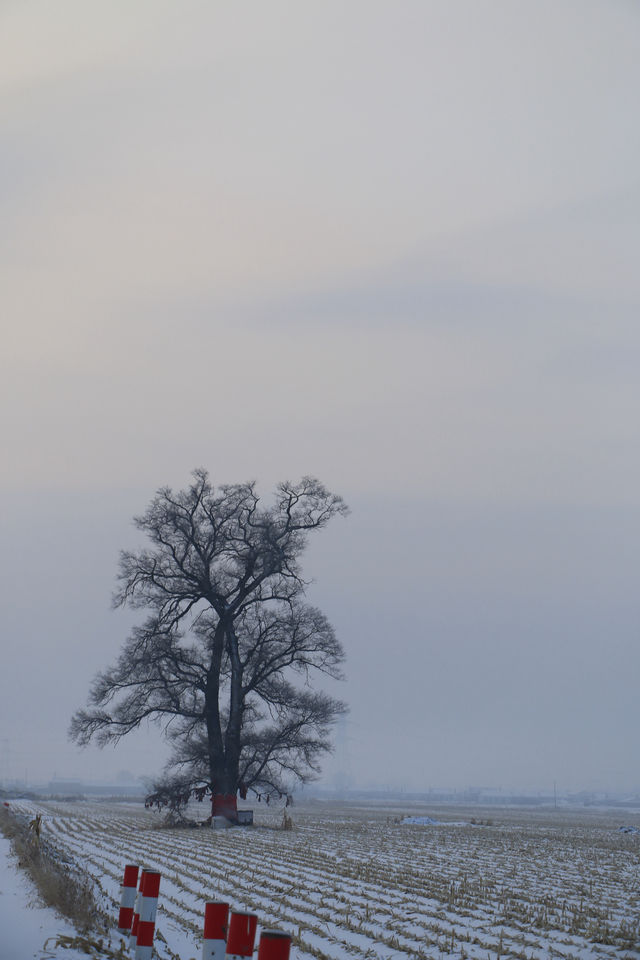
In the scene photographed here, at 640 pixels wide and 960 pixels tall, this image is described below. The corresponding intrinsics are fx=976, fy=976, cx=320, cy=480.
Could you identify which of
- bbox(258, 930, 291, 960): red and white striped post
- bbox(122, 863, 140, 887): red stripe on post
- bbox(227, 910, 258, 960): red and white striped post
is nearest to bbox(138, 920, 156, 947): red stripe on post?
bbox(122, 863, 140, 887): red stripe on post

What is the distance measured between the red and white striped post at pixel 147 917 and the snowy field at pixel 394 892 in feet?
3.48

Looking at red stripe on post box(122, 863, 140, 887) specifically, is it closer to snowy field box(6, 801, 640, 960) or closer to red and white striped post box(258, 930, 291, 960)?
snowy field box(6, 801, 640, 960)

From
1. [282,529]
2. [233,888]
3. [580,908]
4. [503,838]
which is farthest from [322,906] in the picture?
[282,529]

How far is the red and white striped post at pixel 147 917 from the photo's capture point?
9.49 m

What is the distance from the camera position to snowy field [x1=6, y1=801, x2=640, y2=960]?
36.2ft

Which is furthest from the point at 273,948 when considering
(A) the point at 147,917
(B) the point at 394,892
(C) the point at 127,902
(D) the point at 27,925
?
Result: (B) the point at 394,892

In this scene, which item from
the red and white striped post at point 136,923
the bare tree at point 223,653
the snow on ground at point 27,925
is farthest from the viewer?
the bare tree at point 223,653

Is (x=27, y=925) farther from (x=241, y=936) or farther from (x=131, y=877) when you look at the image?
(x=241, y=936)

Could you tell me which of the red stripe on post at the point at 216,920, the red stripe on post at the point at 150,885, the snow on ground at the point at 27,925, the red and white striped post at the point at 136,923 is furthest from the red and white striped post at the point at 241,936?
the snow on ground at the point at 27,925

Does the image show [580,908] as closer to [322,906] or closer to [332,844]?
[322,906]

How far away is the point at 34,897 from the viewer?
1272 centimetres

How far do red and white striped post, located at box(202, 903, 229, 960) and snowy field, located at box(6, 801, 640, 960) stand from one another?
315 centimetres

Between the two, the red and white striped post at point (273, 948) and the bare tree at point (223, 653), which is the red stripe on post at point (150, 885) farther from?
the bare tree at point (223, 653)

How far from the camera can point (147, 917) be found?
31.5 feet
